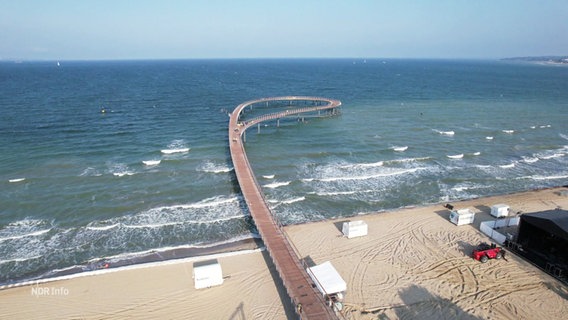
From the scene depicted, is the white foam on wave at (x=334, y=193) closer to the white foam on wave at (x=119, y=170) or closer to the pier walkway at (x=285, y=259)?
the pier walkway at (x=285, y=259)

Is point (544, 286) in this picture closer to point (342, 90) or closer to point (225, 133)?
point (225, 133)

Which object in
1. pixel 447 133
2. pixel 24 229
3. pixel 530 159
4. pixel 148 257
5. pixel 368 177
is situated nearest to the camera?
pixel 148 257

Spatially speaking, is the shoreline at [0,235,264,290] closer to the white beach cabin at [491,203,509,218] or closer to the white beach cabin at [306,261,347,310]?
the white beach cabin at [306,261,347,310]

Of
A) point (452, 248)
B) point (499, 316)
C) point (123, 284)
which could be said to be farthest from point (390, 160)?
point (123, 284)

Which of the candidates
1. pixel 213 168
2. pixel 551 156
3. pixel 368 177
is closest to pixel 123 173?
pixel 213 168

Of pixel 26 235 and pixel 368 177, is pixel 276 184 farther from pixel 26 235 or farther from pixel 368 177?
pixel 26 235
